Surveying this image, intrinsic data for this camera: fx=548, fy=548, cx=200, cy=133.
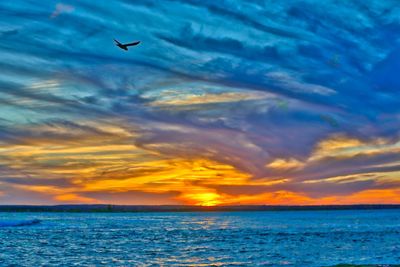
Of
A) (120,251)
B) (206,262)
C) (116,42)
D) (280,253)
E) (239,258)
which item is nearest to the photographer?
(116,42)

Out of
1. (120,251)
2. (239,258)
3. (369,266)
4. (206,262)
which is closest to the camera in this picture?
(369,266)

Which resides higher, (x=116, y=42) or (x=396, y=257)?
(x=116, y=42)

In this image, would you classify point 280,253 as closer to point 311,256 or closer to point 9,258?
point 311,256

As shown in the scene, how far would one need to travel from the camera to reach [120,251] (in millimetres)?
67125

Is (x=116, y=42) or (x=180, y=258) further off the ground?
(x=116, y=42)

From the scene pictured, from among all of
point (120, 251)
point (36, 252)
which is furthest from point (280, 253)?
point (36, 252)

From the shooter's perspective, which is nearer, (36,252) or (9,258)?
(9,258)

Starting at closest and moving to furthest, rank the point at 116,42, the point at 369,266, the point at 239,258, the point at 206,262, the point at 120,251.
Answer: the point at 116,42 < the point at 369,266 < the point at 206,262 < the point at 239,258 < the point at 120,251

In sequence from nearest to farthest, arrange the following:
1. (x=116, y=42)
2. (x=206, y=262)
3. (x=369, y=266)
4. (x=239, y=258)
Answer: (x=116, y=42) < (x=369, y=266) < (x=206, y=262) < (x=239, y=258)

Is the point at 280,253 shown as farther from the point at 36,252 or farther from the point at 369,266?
the point at 36,252

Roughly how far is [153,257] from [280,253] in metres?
14.7

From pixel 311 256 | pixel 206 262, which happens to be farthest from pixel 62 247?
pixel 311 256

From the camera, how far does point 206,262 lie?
53750 millimetres

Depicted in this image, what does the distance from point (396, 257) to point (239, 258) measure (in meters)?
15.9
